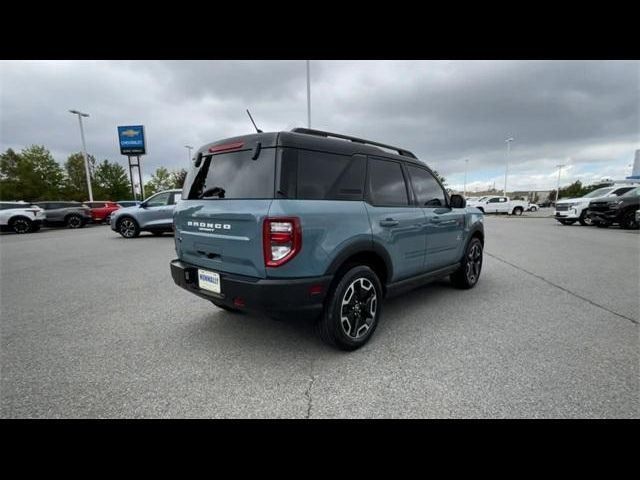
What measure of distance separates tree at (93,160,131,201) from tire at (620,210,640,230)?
60.7 meters

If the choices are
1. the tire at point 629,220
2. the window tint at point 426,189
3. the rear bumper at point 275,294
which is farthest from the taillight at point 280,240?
the tire at point 629,220

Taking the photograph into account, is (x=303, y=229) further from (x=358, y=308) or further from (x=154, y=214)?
(x=154, y=214)

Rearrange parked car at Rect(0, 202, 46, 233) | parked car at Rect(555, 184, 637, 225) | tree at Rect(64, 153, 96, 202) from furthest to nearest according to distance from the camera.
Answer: tree at Rect(64, 153, 96, 202) → parked car at Rect(0, 202, 46, 233) → parked car at Rect(555, 184, 637, 225)

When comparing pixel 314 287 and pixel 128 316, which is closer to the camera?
pixel 314 287

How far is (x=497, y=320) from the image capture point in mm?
3420

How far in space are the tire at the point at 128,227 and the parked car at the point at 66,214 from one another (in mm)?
9549

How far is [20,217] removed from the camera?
15211mm

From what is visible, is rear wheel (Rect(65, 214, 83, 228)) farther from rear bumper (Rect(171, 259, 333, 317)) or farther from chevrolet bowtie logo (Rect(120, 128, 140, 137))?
chevrolet bowtie logo (Rect(120, 128, 140, 137))

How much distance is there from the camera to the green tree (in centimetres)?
3905

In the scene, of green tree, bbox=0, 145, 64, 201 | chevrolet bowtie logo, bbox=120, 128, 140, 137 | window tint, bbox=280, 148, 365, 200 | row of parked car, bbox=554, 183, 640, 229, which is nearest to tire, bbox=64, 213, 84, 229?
window tint, bbox=280, 148, 365, 200

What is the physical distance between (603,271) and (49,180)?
5786 cm

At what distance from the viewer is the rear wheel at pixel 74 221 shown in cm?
1756
